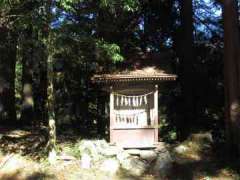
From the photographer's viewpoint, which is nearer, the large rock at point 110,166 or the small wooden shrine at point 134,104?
the large rock at point 110,166

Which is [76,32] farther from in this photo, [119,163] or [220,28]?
[220,28]

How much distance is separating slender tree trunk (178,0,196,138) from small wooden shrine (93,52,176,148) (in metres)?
2.29

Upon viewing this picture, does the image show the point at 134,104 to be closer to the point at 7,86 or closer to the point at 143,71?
the point at 143,71

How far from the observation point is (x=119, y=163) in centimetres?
1186

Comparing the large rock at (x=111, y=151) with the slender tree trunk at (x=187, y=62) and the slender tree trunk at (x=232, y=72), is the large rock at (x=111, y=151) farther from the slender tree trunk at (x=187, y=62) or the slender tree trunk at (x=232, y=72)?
the slender tree trunk at (x=232, y=72)

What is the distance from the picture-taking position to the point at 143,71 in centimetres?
1276

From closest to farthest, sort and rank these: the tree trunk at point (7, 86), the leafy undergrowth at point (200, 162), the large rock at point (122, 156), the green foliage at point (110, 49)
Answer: the leafy undergrowth at point (200, 162), the large rock at point (122, 156), the green foliage at point (110, 49), the tree trunk at point (7, 86)

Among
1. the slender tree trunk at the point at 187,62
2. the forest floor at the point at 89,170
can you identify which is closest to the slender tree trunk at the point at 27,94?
the forest floor at the point at 89,170

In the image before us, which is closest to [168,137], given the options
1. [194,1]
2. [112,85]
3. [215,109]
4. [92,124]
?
[215,109]

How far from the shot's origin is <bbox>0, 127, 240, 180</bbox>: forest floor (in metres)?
11.3

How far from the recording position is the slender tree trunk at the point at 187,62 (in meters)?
14.8

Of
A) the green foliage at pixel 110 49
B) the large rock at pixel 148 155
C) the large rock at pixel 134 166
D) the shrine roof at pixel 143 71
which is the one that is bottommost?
the large rock at pixel 134 166

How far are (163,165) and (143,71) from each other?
3018 millimetres

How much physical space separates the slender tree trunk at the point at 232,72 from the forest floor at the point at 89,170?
907 mm
